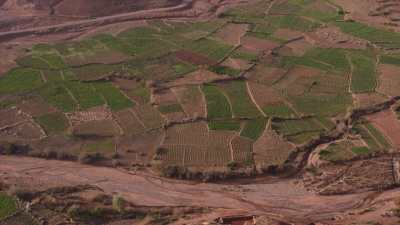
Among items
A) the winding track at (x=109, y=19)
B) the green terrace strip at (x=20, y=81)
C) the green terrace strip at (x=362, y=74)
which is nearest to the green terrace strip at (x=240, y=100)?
the green terrace strip at (x=362, y=74)

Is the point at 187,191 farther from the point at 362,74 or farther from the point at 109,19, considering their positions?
the point at 109,19

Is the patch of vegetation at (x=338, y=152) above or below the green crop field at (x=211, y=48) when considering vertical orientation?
below

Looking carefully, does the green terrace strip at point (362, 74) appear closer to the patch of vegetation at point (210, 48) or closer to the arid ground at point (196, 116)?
the arid ground at point (196, 116)

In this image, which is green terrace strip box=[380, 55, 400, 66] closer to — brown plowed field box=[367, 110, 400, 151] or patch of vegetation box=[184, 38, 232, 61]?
brown plowed field box=[367, 110, 400, 151]

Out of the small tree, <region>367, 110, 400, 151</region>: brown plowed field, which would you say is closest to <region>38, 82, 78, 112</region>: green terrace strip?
the small tree

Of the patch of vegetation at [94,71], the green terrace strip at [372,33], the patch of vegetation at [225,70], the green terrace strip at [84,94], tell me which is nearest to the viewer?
the green terrace strip at [84,94]

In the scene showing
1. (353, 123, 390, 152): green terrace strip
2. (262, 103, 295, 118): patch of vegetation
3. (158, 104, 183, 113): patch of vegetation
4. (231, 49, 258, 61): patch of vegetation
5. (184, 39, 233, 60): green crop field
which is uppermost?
(184, 39, 233, 60): green crop field

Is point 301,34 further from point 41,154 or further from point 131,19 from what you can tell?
point 41,154
